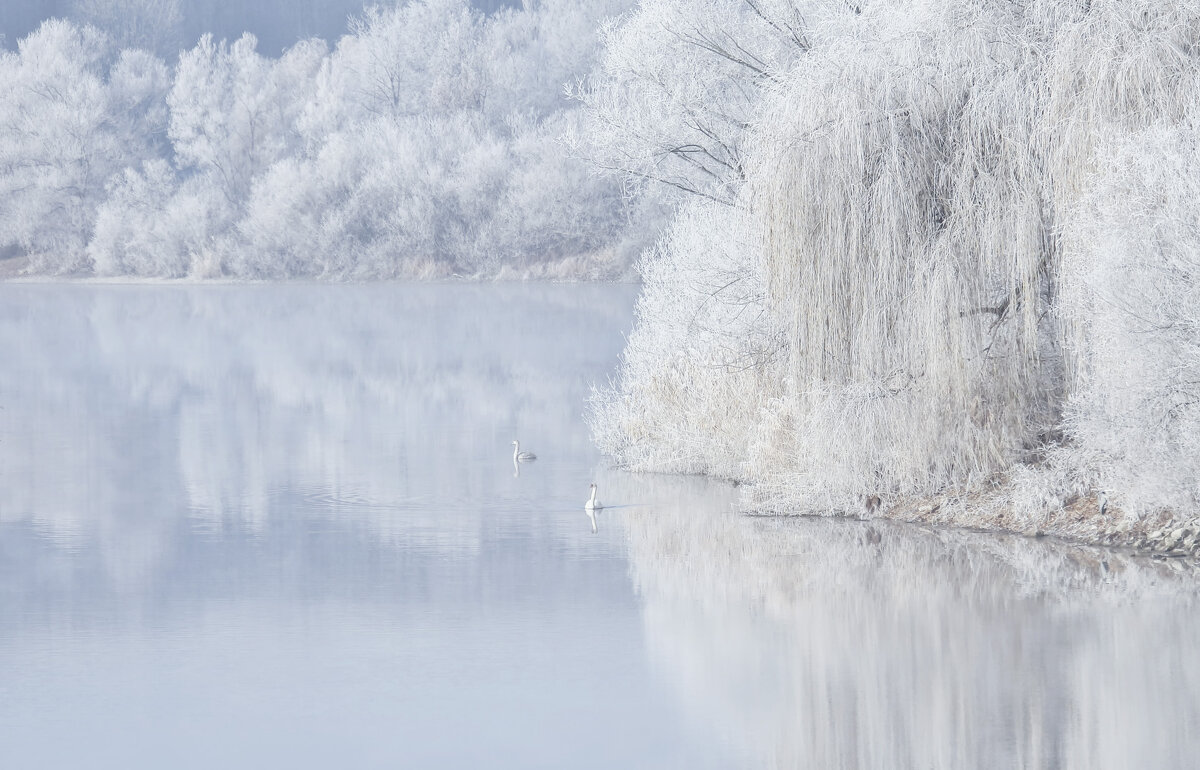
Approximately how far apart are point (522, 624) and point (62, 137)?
5697cm

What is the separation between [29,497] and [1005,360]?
9.27m

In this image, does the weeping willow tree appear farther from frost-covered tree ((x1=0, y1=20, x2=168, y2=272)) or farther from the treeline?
frost-covered tree ((x1=0, y1=20, x2=168, y2=272))

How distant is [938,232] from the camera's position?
548 inches

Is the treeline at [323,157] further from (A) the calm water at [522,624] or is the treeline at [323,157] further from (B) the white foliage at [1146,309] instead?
(B) the white foliage at [1146,309]

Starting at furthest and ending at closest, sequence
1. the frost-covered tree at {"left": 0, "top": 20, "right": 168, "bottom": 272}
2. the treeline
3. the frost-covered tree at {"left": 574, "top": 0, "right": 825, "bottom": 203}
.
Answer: the frost-covered tree at {"left": 0, "top": 20, "right": 168, "bottom": 272}, the treeline, the frost-covered tree at {"left": 574, "top": 0, "right": 825, "bottom": 203}

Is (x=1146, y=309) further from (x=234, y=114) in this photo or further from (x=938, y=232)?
(x=234, y=114)

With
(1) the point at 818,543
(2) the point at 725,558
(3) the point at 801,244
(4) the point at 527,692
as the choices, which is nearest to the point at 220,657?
(4) the point at 527,692

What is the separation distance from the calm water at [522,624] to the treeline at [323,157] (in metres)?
36.0

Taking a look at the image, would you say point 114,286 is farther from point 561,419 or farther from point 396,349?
point 561,419

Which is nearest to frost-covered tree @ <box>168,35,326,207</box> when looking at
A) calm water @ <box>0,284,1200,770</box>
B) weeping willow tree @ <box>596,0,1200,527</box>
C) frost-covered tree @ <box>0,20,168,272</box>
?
frost-covered tree @ <box>0,20,168,272</box>

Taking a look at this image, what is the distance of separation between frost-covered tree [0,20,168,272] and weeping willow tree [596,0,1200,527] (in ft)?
172

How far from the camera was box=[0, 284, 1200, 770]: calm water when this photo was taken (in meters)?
8.71

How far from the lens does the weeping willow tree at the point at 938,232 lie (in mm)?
13141

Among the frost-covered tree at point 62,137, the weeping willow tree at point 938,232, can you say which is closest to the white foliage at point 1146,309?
the weeping willow tree at point 938,232
